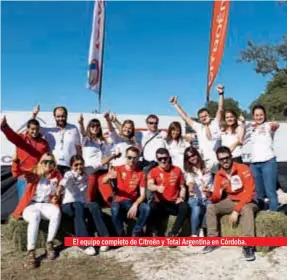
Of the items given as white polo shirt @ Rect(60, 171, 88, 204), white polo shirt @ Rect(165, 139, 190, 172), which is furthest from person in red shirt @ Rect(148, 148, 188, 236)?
white polo shirt @ Rect(60, 171, 88, 204)

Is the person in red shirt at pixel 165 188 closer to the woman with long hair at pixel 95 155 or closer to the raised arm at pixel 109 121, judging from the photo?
the woman with long hair at pixel 95 155

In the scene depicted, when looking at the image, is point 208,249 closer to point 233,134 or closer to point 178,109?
point 233,134

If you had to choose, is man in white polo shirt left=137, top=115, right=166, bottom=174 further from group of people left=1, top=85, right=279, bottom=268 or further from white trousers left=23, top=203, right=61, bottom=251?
white trousers left=23, top=203, right=61, bottom=251

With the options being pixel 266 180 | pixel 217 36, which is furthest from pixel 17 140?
pixel 217 36

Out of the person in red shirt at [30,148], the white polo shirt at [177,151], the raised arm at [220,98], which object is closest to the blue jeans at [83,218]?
the person in red shirt at [30,148]

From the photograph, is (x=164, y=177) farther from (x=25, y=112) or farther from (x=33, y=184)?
(x=25, y=112)

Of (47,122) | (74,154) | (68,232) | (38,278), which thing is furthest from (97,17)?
(38,278)

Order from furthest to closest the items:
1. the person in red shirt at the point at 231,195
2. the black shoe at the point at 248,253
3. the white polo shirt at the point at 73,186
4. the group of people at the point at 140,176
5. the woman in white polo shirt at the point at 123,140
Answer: the woman in white polo shirt at the point at 123,140 < the white polo shirt at the point at 73,186 < the group of people at the point at 140,176 < the person in red shirt at the point at 231,195 < the black shoe at the point at 248,253

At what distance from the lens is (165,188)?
574 centimetres

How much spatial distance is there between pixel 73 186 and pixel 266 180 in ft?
8.52

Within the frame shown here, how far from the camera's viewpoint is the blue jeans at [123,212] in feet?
18.3

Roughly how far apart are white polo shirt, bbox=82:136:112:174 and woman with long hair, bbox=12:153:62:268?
0.49 meters

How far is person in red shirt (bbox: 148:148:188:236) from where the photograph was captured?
18.7 feet
